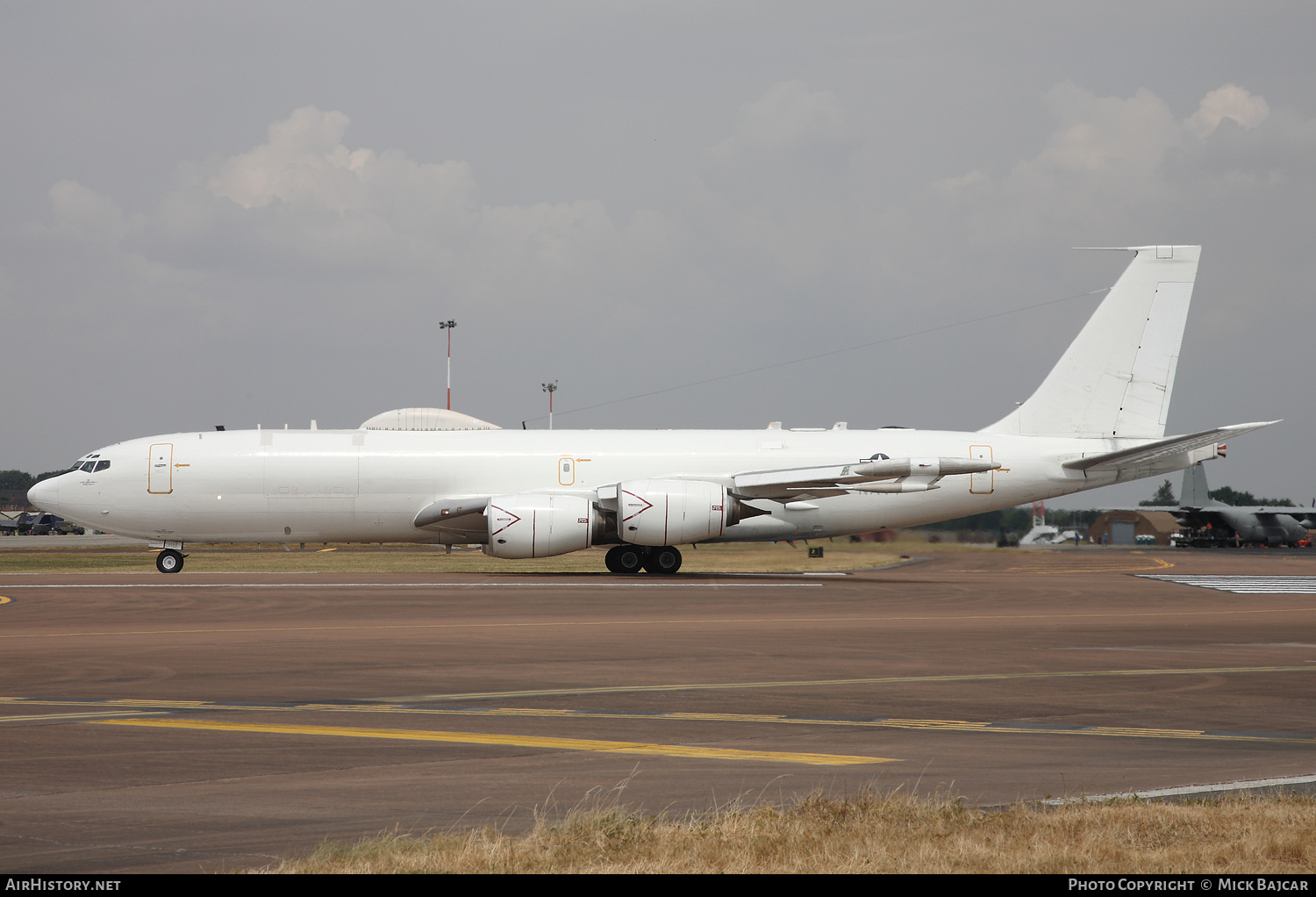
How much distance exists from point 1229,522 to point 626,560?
64.5 metres

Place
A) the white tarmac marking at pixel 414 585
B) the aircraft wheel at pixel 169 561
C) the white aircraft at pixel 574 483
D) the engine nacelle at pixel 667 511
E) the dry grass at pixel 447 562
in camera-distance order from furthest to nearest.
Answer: the dry grass at pixel 447 562 < the aircraft wheel at pixel 169 561 < the white aircraft at pixel 574 483 < the engine nacelle at pixel 667 511 < the white tarmac marking at pixel 414 585

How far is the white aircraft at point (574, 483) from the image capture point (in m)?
37.6

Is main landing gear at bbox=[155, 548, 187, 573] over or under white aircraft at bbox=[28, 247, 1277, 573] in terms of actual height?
under

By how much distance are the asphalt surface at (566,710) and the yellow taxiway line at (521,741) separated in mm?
50

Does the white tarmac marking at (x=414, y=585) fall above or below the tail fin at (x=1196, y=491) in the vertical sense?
below

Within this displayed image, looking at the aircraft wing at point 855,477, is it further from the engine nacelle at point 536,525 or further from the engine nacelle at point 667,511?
the engine nacelle at point 536,525

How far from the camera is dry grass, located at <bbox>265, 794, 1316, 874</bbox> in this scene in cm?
605

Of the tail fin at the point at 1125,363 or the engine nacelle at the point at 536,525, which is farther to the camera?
the tail fin at the point at 1125,363

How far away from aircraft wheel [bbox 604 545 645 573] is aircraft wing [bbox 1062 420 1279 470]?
14611mm

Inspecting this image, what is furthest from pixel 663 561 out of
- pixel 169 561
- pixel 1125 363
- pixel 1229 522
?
pixel 1229 522

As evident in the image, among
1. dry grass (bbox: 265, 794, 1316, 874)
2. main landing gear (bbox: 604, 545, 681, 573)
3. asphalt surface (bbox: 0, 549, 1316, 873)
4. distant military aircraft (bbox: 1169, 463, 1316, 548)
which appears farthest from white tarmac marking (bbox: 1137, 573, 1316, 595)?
distant military aircraft (bbox: 1169, 463, 1316, 548)

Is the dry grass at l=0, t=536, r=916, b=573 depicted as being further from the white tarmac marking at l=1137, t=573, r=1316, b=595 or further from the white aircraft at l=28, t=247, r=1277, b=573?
the white tarmac marking at l=1137, t=573, r=1316, b=595

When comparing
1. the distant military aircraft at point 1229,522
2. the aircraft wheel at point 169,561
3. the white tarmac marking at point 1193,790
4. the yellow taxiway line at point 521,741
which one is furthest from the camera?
the distant military aircraft at point 1229,522

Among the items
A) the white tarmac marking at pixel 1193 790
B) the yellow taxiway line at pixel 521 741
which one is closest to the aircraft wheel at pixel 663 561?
the yellow taxiway line at pixel 521 741
